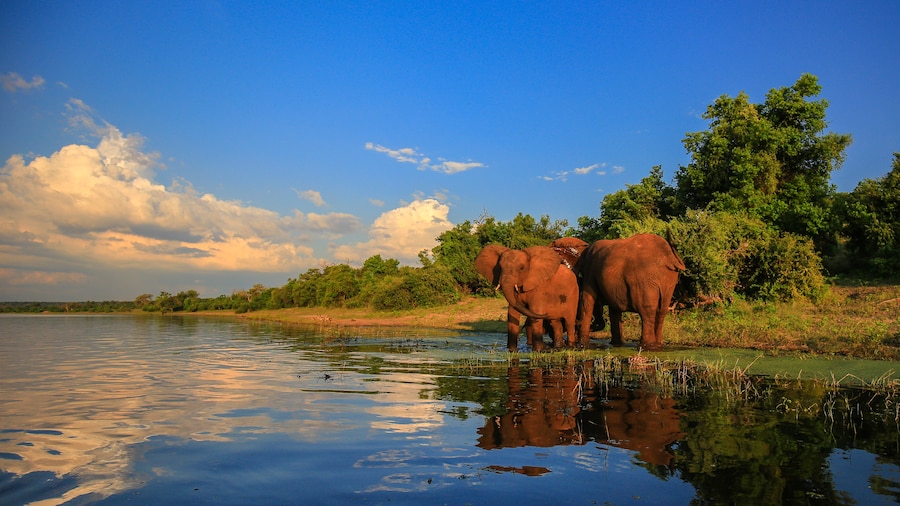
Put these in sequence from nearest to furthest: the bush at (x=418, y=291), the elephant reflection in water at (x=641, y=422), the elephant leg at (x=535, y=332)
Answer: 1. the elephant reflection in water at (x=641, y=422)
2. the elephant leg at (x=535, y=332)
3. the bush at (x=418, y=291)

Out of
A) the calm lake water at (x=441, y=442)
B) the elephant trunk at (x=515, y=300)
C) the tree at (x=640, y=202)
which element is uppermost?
the tree at (x=640, y=202)

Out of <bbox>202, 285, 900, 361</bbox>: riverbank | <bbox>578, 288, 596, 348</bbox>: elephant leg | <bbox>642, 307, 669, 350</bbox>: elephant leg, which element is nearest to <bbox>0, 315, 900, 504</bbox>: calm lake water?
<bbox>202, 285, 900, 361</bbox>: riverbank

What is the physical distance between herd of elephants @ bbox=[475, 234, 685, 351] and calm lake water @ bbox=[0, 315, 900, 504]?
5439 mm

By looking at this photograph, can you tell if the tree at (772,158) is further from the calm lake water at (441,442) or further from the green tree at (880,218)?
the calm lake water at (441,442)

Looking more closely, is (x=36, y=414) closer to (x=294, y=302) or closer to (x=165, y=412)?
(x=165, y=412)

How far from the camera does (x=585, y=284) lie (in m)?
17.5

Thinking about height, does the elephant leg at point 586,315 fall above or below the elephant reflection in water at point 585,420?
above

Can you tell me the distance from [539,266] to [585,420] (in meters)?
9.85

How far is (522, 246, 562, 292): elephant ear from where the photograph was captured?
54.6ft

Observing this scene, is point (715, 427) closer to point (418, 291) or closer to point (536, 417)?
point (536, 417)

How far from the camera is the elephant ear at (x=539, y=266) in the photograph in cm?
1664

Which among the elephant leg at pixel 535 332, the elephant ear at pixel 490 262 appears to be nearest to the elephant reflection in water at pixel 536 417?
the elephant leg at pixel 535 332

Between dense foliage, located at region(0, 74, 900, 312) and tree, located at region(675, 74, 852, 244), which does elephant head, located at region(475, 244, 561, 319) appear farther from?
tree, located at region(675, 74, 852, 244)

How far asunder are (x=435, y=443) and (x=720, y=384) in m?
5.99
